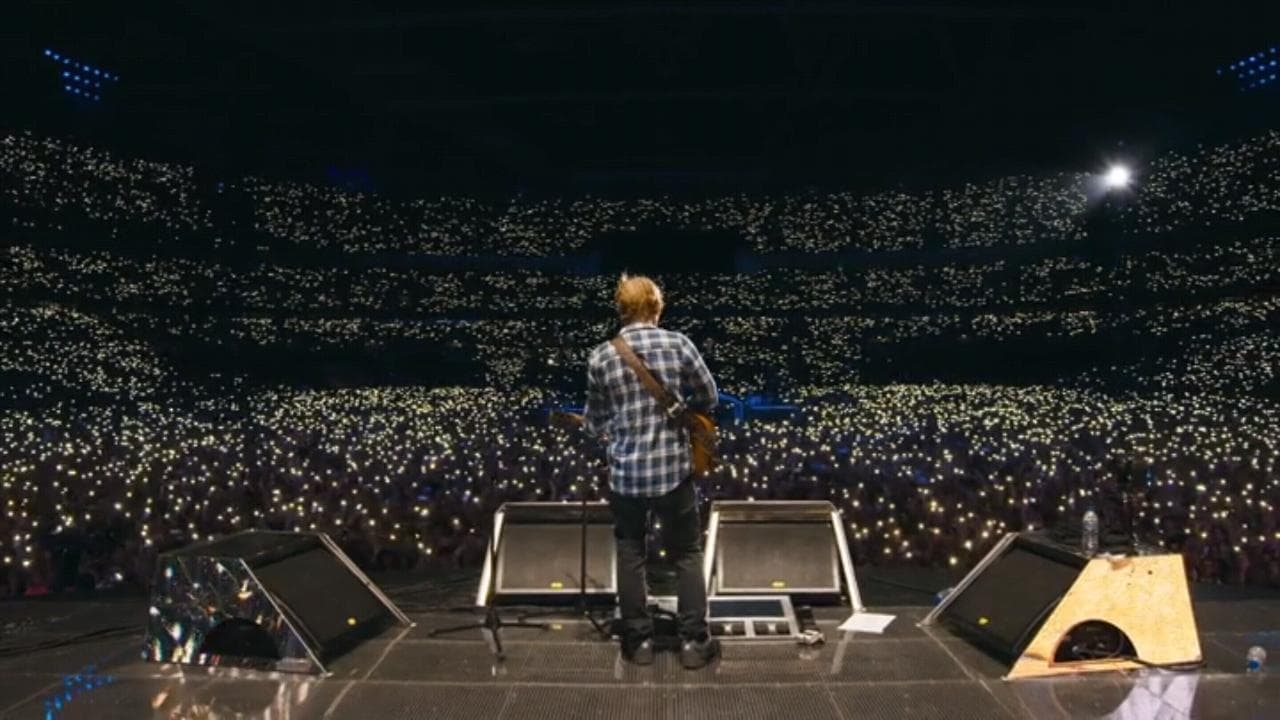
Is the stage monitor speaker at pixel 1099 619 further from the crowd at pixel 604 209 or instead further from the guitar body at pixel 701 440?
the crowd at pixel 604 209

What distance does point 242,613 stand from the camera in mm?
3445

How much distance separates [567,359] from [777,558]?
1.58 metres

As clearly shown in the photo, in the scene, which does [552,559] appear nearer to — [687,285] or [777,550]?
[777,550]

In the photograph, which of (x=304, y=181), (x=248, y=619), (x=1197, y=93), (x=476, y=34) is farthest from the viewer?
(x=304, y=181)

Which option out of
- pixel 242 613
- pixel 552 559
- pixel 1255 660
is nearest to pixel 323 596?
pixel 242 613

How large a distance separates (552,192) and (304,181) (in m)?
5.38

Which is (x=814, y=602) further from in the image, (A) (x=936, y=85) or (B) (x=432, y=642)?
(A) (x=936, y=85)

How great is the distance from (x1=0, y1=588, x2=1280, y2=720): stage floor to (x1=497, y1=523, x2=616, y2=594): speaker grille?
1.52ft

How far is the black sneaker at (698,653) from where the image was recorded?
3.43m

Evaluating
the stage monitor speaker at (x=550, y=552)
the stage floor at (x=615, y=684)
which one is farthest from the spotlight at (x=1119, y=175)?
the stage monitor speaker at (x=550, y=552)

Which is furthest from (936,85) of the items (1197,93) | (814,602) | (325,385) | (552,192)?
(325,385)

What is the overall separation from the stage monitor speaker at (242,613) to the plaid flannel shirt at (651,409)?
4.75 feet

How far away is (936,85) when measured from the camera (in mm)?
9305

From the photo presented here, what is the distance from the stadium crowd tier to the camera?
541 centimetres
